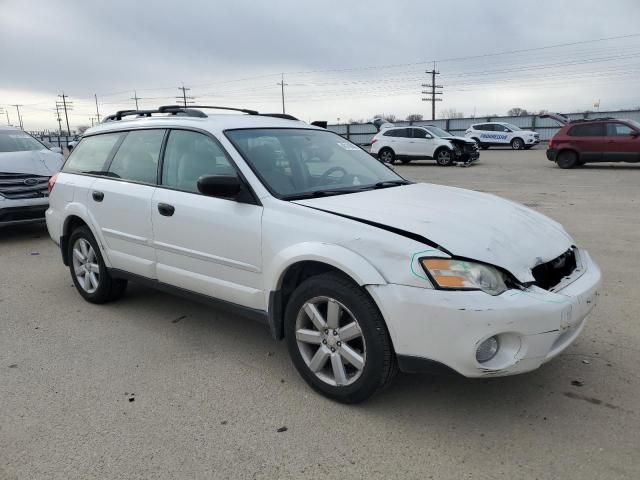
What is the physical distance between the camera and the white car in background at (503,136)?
3011cm

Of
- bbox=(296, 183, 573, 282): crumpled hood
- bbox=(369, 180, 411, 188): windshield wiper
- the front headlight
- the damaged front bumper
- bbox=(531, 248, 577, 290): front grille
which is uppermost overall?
bbox=(369, 180, 411, 188): windshield wiper

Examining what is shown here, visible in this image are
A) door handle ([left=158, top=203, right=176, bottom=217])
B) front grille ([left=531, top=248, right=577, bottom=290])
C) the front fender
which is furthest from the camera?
door handle ([left=158, top=203, right=176, bottom=217])

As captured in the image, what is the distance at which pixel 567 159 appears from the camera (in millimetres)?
18078

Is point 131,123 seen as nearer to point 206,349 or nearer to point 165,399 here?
point 206,349

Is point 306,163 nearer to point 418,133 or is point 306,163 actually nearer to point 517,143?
point 418,133

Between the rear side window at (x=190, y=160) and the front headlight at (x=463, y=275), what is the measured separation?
5.30 ft

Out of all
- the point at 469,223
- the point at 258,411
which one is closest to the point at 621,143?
the point at 469,223

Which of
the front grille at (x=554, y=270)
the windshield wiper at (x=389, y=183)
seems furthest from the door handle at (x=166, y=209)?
the front grille at (x=554, y=270)

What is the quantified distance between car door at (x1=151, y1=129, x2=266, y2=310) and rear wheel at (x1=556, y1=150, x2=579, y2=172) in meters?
17.2

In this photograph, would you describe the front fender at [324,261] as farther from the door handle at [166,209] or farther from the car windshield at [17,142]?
the car windshield at [17,142]

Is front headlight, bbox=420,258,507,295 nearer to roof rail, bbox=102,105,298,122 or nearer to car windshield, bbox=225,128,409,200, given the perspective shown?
car windshield, bbox=225,128,409,200

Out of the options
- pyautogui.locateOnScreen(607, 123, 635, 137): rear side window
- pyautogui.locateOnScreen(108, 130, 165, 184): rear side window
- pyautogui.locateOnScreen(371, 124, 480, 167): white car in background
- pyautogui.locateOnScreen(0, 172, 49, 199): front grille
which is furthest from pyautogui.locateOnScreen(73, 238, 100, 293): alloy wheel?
pyautogui.locateOnScreen(371, 124, 480, 167): white car in background

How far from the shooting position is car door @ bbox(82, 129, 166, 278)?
13.3 ft

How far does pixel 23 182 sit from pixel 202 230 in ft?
18.5
